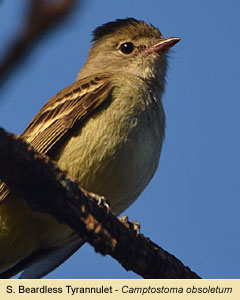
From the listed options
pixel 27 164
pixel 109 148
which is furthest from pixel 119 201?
pixel 27 164

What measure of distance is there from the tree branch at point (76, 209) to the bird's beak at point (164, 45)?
12.1 feet

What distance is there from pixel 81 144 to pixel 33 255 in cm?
168

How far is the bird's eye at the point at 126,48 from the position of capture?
7.25 meters

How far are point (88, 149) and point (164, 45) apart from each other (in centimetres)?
294

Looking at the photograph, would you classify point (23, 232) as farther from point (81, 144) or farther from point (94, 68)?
point (94, 68)

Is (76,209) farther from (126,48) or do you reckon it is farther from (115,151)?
(126,48)

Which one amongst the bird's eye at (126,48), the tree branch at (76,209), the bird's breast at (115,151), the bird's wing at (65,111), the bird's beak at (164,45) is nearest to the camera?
the tree branch at (76,209)

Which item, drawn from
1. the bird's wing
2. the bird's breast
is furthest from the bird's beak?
the bird's breast

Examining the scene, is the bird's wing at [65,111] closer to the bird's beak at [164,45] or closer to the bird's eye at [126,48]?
the bird's eye at [126,48]

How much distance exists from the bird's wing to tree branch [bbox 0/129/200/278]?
5.50 ft

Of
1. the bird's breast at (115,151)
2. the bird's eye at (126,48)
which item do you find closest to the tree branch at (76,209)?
the bird's breast at (115,151)

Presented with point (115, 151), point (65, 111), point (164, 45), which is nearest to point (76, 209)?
point (115, 151)

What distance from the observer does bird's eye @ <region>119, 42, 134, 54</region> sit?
23.8 ft

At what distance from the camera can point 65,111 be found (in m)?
5.76
